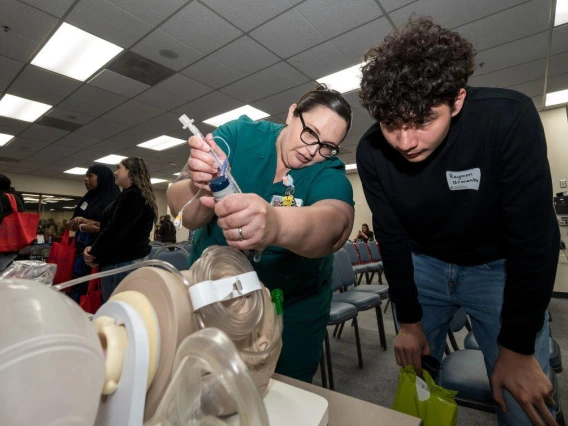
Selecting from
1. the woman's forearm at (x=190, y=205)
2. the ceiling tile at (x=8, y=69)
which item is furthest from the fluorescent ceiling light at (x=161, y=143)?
the woman's forearm at (x=190, y=205)

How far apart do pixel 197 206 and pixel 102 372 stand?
0.50m

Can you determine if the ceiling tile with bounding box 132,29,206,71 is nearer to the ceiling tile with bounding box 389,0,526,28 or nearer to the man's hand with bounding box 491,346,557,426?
the ceiling tile with bounding box 389,0,526,28

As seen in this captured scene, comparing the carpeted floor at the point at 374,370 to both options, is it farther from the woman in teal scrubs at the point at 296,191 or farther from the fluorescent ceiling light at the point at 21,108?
the fluorescent ceiling light at the point at 21,108

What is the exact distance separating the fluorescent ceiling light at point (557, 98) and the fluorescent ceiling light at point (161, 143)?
5.96 meters

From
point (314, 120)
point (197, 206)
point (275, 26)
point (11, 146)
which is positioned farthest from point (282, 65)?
point (11, 146)

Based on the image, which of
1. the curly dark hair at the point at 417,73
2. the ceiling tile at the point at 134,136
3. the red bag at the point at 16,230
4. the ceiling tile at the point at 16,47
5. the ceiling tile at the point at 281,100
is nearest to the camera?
the curly dark hair at the point at 417,73

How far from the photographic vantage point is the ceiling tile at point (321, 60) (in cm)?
306

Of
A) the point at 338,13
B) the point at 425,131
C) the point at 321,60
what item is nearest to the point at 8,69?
the point at 321,60

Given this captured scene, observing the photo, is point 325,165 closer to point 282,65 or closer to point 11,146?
point 282,65

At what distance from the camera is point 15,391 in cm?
21

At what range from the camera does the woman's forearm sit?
75 centimetres

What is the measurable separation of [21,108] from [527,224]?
5.88 m

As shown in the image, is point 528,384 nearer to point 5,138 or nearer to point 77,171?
point 5,138

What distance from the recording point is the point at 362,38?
288cm
